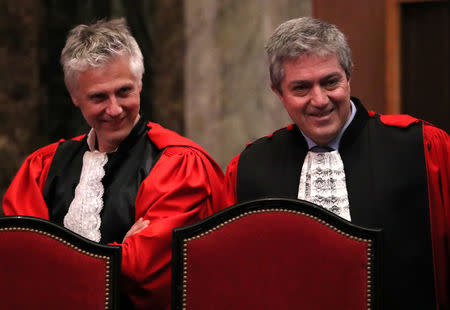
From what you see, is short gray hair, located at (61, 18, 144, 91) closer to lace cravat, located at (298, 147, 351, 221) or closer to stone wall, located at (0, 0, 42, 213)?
lace cravat, located at (298, 147, 351, 221)

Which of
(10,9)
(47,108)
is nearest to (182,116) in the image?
(47,108)

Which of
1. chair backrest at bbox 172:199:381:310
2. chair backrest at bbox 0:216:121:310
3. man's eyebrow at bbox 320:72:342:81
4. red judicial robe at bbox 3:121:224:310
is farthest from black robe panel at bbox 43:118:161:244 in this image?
man's eyebrow at bbox 320:72:342:81

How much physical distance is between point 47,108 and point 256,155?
1.89 m

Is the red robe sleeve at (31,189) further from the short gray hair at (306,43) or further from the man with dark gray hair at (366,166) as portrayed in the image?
the short gray hair at (306,43)

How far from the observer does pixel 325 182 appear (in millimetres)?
2297

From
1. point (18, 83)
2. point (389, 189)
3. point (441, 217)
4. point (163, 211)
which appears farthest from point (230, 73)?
point (441, 217)

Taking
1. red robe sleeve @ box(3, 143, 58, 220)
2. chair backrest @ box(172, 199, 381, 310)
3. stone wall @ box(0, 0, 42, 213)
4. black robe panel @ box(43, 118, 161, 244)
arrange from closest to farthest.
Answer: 1. chair backrest @ box(172, 199, 381, 310)
2. black robe panel @ box(43, 118, 161, 244)
3. red robe sleeve @ box(3, 143, 58, 220)
4. stone wall @ box(0, 0, 42, 213)

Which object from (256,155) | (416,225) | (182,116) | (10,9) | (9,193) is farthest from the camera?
(182,116)

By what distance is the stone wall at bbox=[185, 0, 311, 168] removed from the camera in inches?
156

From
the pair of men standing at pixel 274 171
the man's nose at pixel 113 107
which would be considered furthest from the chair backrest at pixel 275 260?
the man's nose at pixel 113 107

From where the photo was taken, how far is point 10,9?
388cm

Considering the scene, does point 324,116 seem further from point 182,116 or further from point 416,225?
point 182,116

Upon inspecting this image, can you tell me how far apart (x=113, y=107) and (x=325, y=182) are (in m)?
0.83

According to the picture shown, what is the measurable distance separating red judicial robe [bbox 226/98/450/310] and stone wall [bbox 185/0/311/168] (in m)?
1.64
